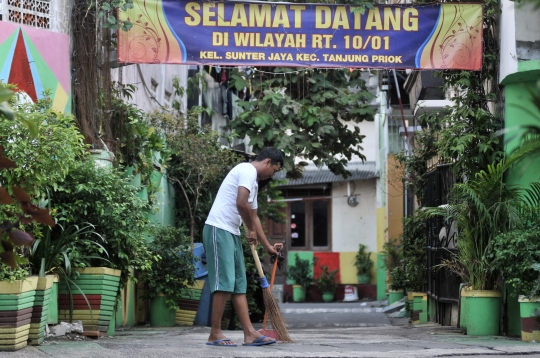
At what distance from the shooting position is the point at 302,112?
12.4m

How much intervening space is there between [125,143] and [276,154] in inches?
135

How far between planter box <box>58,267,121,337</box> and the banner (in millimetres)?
2765

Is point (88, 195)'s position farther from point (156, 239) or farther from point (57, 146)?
point (156, 239)

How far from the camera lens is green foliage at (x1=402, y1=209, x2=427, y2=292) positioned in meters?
12.2

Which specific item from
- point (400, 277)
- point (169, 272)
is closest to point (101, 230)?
point (169, 272)

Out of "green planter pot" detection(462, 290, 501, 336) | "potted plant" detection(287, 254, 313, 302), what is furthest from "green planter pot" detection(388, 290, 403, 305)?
"green planter pot" detection(462, 290, 501, 336)

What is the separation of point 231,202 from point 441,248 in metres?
4.40

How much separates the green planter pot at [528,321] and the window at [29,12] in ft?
17.4

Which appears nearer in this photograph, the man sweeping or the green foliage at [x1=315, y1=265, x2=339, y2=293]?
the man sweeping

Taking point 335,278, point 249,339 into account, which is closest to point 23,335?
point 249,339

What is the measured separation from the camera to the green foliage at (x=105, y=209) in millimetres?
7566

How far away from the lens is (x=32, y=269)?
693 centimetres

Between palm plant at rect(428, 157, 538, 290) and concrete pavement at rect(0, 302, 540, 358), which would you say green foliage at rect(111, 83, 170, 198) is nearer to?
concrete pavement at rect(0, 302, 540, 358)

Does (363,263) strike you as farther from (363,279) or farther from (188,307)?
(188,307)
